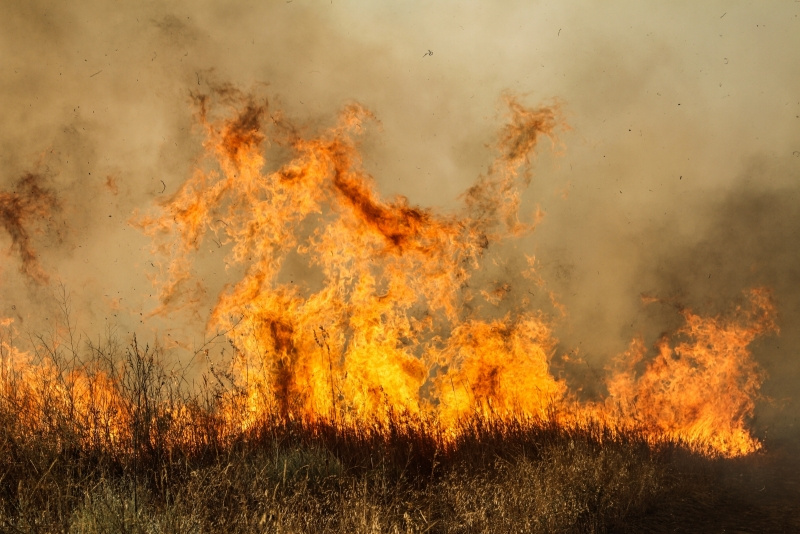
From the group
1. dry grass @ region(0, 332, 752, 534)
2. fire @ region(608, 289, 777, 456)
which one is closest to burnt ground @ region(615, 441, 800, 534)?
dry grass @ region(0, 332, 752, 534)

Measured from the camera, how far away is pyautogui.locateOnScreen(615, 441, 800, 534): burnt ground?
6.03 meters

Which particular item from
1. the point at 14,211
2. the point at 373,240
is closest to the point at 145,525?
the point at 373,240

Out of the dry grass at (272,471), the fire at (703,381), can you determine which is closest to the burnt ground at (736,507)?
the dry grass at (272,471)

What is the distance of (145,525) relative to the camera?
3656mm

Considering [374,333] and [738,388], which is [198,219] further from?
[738,388]

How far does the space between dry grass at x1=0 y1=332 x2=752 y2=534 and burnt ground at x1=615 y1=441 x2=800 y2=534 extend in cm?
15

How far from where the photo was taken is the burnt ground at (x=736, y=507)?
6.03 meters

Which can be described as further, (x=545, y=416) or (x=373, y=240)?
(x=373, y=240)

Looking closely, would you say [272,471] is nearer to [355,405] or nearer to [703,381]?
[355,405]

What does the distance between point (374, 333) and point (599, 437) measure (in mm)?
4300

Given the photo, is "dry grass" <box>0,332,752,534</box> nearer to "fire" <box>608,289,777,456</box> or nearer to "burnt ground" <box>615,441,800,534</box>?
"burnt ground" <box>615,441,800,534</box>

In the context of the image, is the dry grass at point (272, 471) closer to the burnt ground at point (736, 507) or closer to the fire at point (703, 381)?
the burnt ground at point (736, 507)

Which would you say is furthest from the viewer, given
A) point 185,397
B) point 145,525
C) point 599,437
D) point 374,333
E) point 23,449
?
point 374,333

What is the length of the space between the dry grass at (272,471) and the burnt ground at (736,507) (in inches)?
6.0
